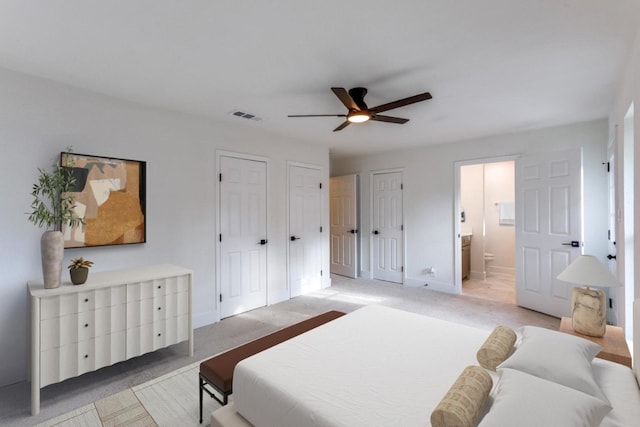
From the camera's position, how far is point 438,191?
505cm

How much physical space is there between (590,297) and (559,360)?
108 centimetres

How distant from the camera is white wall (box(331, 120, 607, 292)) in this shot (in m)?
3.70

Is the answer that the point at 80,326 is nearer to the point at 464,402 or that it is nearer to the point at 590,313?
the point at 464,402

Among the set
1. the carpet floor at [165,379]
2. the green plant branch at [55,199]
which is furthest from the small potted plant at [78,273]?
the carpet floor at [165,379]

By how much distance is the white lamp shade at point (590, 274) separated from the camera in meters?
2.04

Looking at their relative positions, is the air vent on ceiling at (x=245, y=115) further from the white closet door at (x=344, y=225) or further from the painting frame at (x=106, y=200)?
the white closet door at (x=344, y=225)

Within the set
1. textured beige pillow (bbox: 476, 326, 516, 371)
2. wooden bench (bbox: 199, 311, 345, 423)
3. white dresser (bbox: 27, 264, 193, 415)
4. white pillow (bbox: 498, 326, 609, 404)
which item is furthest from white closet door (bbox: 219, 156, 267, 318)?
white pillow (bbox: 498, 326, 609, 404)

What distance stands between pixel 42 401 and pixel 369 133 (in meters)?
4.25

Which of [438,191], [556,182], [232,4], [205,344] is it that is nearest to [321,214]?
[438,191]

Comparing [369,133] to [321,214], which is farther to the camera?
[321,214]

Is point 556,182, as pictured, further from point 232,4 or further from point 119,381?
point 119,381

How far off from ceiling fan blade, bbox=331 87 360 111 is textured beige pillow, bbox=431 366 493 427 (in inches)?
78.5

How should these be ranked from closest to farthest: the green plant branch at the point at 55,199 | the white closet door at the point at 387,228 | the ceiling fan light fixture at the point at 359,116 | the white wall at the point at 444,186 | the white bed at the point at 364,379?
the white bed at the point at 364,379 → the green plant branch at the point at 55,199 → the ceiling fan light fixture at the point at 359,116 → the white wall at the point at 444,186 → the white closet door at the point at 387,228

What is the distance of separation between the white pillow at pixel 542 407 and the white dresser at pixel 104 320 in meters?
2.52
